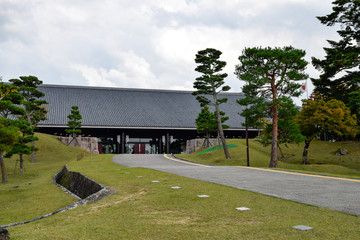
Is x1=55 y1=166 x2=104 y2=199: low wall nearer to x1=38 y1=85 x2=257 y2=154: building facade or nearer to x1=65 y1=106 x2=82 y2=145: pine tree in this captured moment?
x1=65 y1=106 x2=82 y2=145: pine tree

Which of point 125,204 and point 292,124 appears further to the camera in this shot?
point 292,124

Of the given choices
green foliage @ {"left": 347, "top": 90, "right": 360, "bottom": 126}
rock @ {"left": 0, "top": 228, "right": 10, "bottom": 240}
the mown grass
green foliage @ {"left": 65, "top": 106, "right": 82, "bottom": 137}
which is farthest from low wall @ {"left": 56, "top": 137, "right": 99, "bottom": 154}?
rock @ {"left": 0, "top": 228, "right": 10, "bottom": 240}

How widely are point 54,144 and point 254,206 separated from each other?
1221 inches

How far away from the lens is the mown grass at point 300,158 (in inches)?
1038

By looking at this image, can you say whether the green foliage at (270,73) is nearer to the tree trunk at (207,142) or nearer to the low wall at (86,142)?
the tree trunk at (207,142)

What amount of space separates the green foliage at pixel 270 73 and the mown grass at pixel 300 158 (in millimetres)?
5313

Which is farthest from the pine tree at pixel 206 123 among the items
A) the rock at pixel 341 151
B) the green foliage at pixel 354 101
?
the rock at pixel 341 151

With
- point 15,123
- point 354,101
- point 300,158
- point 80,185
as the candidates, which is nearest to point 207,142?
point 300,158

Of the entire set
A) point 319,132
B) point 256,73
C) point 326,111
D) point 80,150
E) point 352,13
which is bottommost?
point 80,150

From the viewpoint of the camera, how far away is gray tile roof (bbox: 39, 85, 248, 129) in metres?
39.1

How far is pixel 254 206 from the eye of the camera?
20.1ft

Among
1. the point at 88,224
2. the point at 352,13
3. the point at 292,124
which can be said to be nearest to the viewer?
the point at 88,224

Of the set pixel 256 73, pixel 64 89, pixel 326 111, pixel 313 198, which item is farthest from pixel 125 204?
pixel 64 89

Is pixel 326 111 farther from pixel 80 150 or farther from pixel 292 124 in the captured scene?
pixel 80 150
